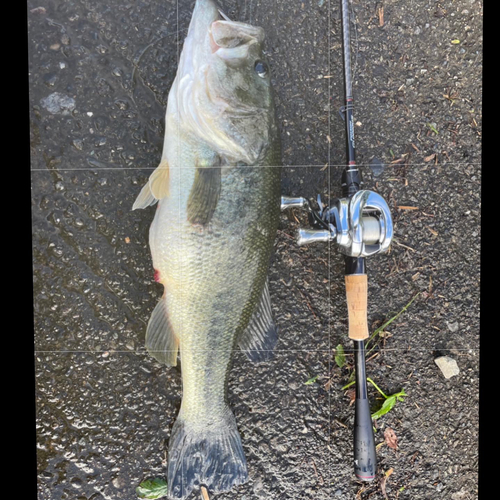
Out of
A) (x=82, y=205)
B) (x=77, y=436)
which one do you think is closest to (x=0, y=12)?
(x=82, y=205)

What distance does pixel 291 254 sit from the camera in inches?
52.1

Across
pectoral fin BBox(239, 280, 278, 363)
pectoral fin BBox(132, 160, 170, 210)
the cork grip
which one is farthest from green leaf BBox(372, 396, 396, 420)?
pectoral fin BBox(132, 160, 170, 210)

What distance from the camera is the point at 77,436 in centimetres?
125

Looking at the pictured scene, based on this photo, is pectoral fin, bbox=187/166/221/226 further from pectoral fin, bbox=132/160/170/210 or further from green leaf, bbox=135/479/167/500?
green leaf, bbox=135/479/167/500

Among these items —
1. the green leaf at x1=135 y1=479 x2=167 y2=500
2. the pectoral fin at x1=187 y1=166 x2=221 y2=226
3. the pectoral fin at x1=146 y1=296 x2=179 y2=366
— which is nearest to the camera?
the pectoral fin at x1=187 y1=166 x2=221 y2=226

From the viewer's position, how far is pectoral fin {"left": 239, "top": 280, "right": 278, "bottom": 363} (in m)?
1.21

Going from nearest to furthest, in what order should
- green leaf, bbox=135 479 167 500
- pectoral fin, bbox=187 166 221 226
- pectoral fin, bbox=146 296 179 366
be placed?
1. pectoral fin, bbox=187 166 221 226
2. pectoral fin, bbox=146 296 179 366
3. green leaf, bbox=135 479 167 500

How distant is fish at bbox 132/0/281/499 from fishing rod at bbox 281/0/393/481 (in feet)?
0.52

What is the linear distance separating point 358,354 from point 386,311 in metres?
0.21

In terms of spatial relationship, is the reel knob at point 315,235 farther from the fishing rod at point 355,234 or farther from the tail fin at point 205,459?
the tail fin at point 205,459

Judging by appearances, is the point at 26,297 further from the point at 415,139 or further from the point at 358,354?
the point at 415,139

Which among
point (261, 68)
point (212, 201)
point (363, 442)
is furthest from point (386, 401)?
point (261, 68)

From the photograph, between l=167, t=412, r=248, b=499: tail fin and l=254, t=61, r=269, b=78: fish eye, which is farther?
l=167, t=412, r=248, b=499: tail fin

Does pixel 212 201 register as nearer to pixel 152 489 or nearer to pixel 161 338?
pixel 161 338
